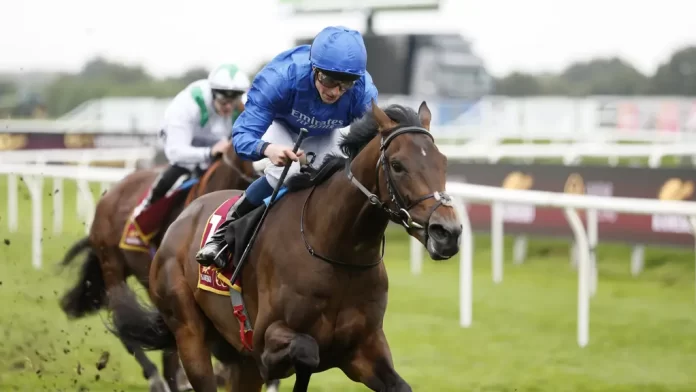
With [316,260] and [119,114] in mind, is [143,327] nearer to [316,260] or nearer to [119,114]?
[316,260]

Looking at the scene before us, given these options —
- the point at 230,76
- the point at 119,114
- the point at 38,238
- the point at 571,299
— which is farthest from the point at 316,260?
the point at 119,114

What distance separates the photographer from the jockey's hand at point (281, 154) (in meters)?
3.94

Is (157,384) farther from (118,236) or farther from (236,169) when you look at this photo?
(118,236)

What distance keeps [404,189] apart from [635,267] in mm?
6855

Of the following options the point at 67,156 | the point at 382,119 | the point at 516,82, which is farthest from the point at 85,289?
the point at 516,82

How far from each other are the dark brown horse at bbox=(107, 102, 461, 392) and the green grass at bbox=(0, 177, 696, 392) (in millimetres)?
1852

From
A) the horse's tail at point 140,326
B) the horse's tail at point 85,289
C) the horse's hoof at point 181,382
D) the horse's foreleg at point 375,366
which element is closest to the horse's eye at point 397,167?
the horse's foreleg at point 375,366

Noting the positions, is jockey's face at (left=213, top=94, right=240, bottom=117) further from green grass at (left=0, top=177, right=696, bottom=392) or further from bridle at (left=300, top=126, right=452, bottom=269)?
bridle at (left=300, top=126, right=452, bottom=269)

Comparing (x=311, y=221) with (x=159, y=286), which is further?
(x=159, y=286)

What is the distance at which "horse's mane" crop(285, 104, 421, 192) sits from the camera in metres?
3.70

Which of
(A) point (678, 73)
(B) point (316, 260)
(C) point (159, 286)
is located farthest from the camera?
(A) point (678, 73)

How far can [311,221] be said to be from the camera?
4.00 m

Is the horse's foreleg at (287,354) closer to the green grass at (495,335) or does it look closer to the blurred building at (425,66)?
the green grass at (495,335)

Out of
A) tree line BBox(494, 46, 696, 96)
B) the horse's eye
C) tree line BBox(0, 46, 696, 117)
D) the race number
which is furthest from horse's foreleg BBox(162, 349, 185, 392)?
tree line BBox(494, 46, 696, 96)
